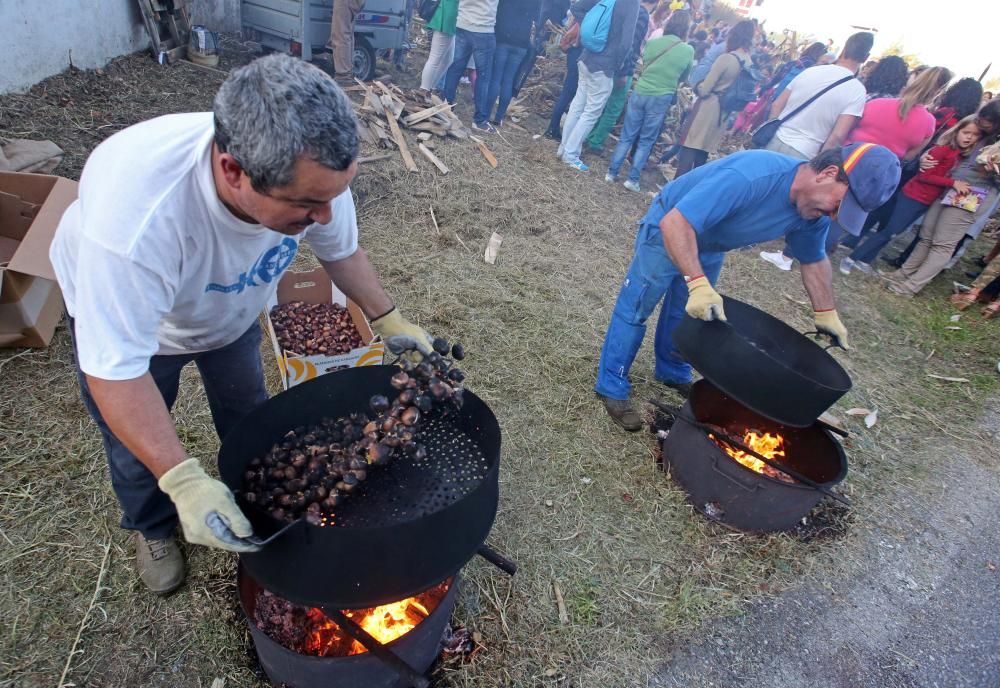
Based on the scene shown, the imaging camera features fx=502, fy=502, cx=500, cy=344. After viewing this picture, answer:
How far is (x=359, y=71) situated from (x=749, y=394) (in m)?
9.53

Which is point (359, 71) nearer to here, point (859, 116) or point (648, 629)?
point (859, 116)

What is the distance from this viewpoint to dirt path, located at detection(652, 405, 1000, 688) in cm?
289

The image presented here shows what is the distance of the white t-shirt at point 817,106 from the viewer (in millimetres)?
6305

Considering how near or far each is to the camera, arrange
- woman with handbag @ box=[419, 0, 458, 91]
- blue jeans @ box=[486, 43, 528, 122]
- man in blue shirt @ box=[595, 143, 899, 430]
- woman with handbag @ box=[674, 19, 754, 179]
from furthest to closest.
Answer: blue jeans @ box=[486, 43, 528, 122], woman with handbag @ box=[419, 0, 458, 91], woman with handbag @ box=[674, 19, 754, 179], man in blue shirt @ box=[595, 143, 899, 430]

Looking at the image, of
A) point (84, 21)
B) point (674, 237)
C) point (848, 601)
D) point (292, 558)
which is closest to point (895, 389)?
point (848, 601)

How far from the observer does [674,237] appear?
3160 millimetres

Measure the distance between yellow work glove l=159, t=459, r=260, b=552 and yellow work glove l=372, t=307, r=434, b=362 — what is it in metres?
1.02

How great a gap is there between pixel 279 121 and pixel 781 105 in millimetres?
7727

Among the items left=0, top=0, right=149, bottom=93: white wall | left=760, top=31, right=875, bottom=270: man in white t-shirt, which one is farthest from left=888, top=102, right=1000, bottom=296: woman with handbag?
left=0, top=0, right=149, bottom=93: white wall

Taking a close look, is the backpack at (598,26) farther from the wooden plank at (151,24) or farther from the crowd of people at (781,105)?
the wooden plank at (151,24)

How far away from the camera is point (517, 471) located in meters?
3.72

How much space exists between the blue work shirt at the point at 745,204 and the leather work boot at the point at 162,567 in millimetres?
3471

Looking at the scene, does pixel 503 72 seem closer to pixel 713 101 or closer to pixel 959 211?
pixel 713 101

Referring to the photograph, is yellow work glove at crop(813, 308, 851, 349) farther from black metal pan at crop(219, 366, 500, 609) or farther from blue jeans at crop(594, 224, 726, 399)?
black metal pan at crop(219, 366, 500, 609)
